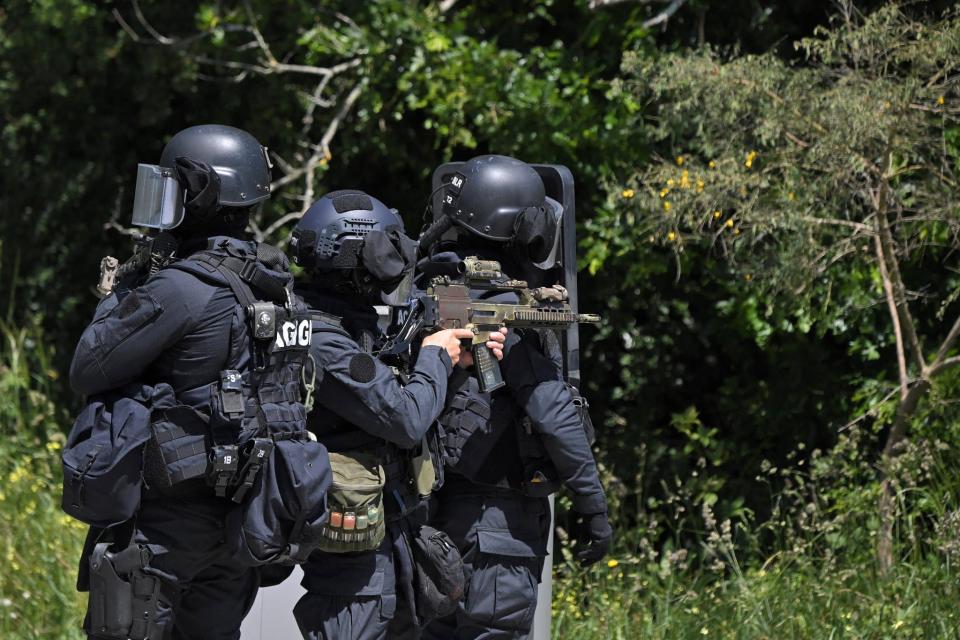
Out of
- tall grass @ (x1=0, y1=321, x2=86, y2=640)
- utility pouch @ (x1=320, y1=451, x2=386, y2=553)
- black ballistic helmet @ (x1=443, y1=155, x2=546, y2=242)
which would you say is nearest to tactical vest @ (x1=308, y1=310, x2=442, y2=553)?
utility pouch @ (x1=320, y1=451, x2=386, y2=553)

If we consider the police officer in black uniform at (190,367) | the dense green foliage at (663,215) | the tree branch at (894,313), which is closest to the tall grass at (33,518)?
the dense green foliage at (663,215)

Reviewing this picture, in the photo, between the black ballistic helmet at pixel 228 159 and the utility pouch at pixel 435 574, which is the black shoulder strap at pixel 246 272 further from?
the utility pouch at pixel 435 574

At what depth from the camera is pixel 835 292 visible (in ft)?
19.7

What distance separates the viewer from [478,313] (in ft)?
13.0

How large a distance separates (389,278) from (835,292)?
117 inches

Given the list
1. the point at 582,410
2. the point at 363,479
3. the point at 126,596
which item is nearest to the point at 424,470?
the point at 363,479

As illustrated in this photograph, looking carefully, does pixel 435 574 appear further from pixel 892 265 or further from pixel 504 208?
pixel 892 265

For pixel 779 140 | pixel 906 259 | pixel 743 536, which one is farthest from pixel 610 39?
pixel 743 536

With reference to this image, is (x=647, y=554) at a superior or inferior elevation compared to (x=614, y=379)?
inferior

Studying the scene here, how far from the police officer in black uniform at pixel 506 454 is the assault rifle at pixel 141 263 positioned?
38.5 inches

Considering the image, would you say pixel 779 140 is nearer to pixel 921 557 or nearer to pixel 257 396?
pixel 921 557

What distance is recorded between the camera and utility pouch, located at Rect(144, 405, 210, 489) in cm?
332

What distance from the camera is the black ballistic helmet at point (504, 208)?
4.13 meters

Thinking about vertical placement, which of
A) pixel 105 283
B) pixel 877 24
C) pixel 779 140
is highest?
pixel 877 24
